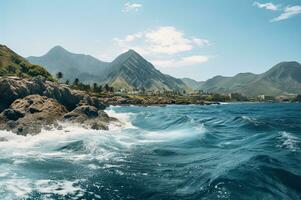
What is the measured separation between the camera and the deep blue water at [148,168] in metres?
23.3

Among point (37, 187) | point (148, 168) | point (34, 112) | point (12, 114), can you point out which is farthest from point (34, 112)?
point (37, 187)

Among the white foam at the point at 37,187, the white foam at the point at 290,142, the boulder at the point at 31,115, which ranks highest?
the boulder at the point at 31,115

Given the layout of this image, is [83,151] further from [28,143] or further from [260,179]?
[260,179]

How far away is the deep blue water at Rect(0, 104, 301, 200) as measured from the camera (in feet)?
76.4

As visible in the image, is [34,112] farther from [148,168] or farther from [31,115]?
[148,168]

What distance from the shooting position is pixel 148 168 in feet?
101

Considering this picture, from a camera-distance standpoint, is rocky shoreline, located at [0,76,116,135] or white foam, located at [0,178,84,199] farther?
rocky shoreline, located at [0,76,116,135]

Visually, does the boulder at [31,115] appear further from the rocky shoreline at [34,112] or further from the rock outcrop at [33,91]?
the rock outcrop at [33,91]

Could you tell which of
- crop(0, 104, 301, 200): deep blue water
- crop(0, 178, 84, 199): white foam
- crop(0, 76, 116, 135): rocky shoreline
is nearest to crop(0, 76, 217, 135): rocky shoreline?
crop(0, 76, 116, 135): rocky shoreline

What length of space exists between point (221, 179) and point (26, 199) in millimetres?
15204

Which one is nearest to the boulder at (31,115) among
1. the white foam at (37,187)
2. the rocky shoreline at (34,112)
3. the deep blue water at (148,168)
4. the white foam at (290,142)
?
the rocky shoreline at (34,112)

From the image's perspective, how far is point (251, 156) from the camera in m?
33.6

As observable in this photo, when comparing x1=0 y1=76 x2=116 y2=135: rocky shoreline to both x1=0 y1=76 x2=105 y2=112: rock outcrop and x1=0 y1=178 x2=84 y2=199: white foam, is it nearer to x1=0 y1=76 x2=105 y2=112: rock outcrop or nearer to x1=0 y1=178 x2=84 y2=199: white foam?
x1=0 y1=76 x2=105 y2=112: rock outcrop

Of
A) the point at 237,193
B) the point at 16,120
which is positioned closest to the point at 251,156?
the point at 237,193
